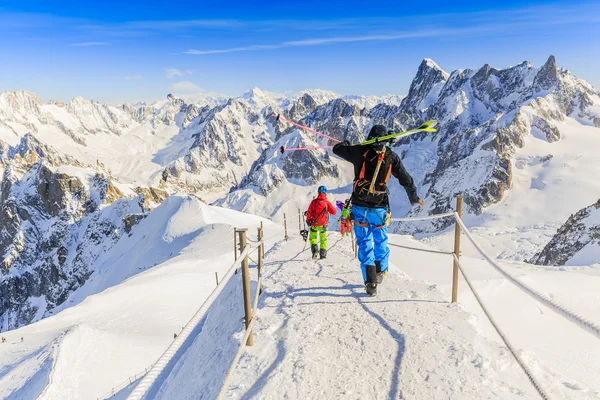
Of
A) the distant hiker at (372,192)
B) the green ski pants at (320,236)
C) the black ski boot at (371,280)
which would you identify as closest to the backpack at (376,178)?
the distant hiker at (372,192)

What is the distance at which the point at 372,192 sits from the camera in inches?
258

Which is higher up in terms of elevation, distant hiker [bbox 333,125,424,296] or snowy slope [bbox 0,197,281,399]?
distant hiker [bbox 333,125,424,296]

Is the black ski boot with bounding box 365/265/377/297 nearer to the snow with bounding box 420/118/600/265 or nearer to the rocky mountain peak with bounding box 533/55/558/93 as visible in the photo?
the snow with bounding box 420/118/600/265

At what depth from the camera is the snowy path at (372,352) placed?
4.22 metres

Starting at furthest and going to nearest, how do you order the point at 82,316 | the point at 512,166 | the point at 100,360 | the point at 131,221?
the point at 512,166 < the point at 131,221 < the point at 82,316 < the point at 100,360

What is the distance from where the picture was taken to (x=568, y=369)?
527cm

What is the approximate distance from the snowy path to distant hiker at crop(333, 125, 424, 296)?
2.95ft

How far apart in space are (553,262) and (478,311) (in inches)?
1809

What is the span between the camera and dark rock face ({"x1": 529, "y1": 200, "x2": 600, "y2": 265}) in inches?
1728

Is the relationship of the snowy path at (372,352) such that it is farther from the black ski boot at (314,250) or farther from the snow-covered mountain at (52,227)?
the snow-covered mountain at (52,227)

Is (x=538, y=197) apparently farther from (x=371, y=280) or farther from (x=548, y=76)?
(x=371, y=280)

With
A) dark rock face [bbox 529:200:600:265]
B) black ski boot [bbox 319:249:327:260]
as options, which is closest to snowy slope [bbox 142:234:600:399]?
black ski boot [bbox 319:249:327:260]

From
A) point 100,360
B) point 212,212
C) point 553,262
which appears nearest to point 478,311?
point 100,360

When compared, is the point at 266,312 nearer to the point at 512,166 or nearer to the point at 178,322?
the point at 178,322
